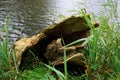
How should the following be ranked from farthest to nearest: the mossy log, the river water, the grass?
the river water → the mossy log → the grass

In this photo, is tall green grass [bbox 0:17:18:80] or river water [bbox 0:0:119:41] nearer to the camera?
tall green grass [bbox 0:17:18:80]

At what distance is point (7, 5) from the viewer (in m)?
17.0

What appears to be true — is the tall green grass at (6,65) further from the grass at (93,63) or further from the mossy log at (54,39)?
the mossy log at (54,39)

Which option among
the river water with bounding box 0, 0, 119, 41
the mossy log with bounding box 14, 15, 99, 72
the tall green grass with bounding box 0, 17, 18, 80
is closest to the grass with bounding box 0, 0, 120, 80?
the tall green grass with bounding box 0, 17, 18, 80

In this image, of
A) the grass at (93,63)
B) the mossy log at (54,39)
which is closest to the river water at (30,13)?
the mossy log at (54,39)

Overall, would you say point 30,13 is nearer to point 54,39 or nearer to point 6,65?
point 54,39

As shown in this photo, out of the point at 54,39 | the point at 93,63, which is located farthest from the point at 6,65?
the point at 93,63

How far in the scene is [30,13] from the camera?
16156mm

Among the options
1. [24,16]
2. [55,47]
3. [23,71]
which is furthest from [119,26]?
[24,16]

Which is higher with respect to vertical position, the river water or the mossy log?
the mossy log

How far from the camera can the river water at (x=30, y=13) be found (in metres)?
12.8

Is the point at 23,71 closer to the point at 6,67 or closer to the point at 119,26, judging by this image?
the point at 6,67

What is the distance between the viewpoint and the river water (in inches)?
504

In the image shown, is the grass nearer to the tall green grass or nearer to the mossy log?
the tall green grass
